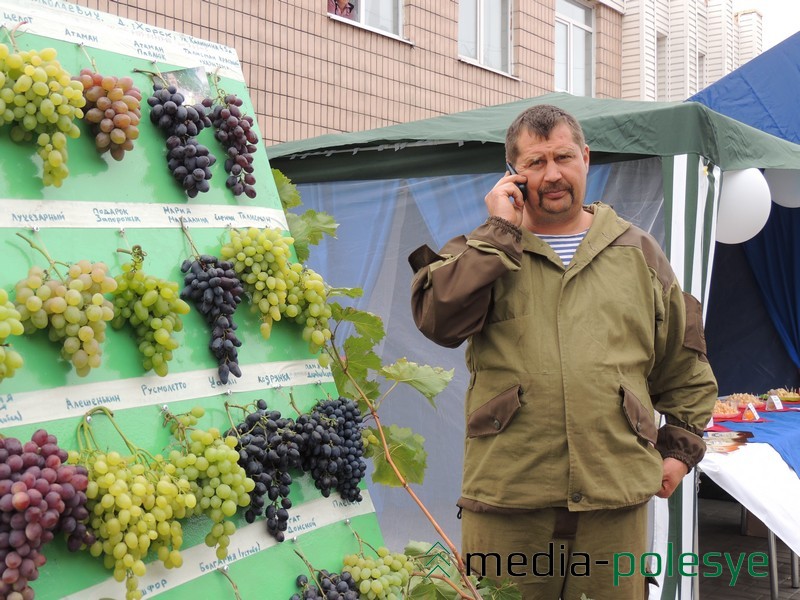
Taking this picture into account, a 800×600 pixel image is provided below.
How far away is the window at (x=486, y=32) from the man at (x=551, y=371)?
20.6ft

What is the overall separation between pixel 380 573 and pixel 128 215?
0.86m

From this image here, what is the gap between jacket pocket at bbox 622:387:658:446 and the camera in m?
2.16

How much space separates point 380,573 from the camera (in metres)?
1.71

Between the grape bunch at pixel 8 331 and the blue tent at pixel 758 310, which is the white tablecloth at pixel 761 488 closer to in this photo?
the grape bunch at pixel 8 331

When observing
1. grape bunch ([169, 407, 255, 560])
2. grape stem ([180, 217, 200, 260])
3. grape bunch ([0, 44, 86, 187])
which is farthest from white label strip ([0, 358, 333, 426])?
grape bunch ([0, 44, 86, 187])

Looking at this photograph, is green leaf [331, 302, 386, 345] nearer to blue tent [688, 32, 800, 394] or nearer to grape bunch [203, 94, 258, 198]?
grape bunch [203, 94, 258, 198]

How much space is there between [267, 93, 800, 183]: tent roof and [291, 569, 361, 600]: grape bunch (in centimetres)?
244

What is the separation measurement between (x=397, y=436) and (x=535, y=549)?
451 millimetres

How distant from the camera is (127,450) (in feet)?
4.77

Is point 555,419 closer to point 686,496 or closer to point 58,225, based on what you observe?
point 58,225

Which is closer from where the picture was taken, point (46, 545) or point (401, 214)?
point (46, 545)

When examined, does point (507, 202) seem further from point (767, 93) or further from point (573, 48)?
point (573, 48)

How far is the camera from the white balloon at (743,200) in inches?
163

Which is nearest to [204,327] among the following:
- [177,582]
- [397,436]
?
[177,582]
